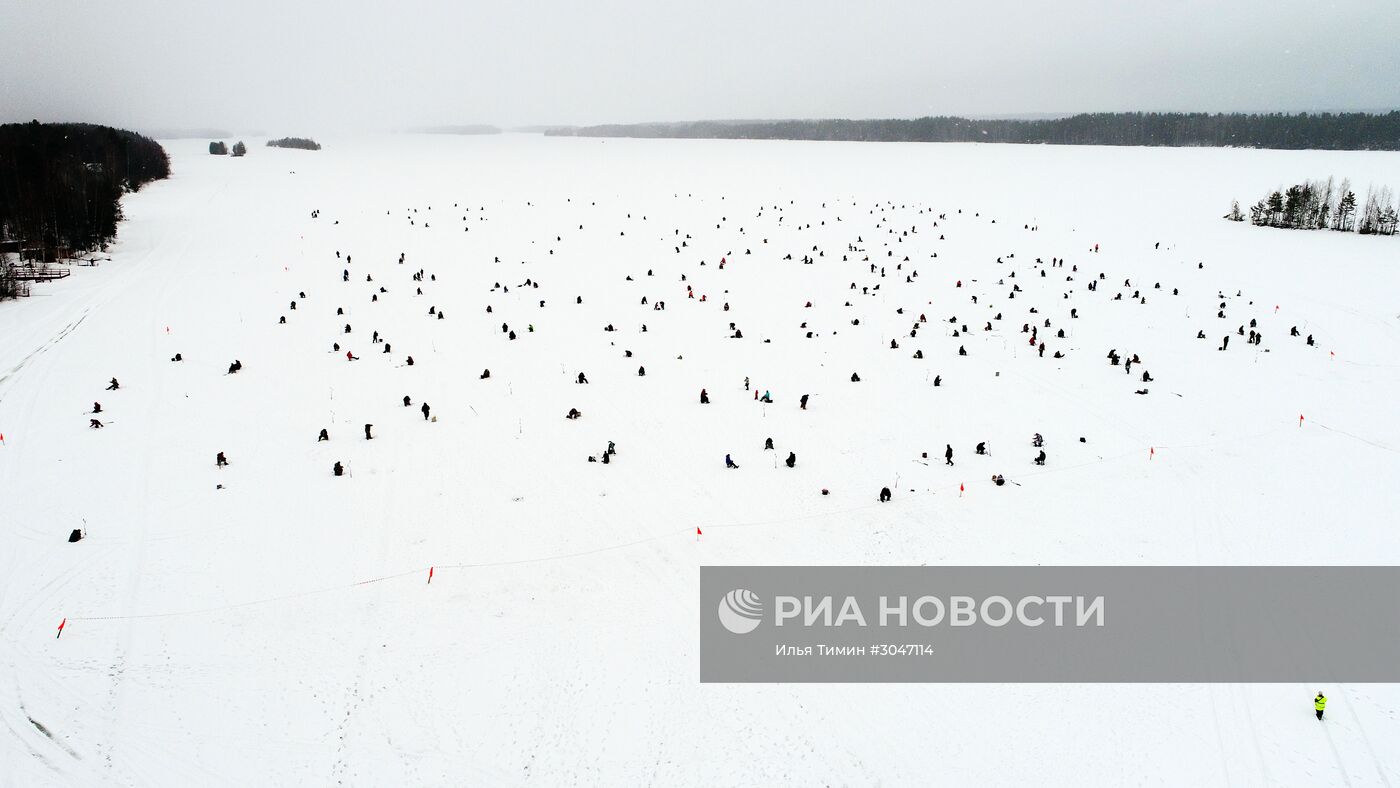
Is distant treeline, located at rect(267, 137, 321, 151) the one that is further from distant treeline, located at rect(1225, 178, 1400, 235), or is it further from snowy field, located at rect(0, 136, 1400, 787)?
distant treeline, located at rect(1225, 178, 1400, 235)

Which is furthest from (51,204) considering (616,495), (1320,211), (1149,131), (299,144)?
(1149,131)

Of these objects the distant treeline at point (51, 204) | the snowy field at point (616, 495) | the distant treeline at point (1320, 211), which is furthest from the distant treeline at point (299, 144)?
the distant treeline at point (1320, 211)

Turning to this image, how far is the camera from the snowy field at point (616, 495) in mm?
9758

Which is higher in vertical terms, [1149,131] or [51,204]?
[1149,131]

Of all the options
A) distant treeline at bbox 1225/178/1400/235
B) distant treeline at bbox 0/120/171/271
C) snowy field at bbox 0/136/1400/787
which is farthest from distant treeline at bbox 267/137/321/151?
distant treeline at bbox 1225/178/1400/235

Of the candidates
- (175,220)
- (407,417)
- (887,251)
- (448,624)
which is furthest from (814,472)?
(175,220)

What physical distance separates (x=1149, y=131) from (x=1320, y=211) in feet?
282

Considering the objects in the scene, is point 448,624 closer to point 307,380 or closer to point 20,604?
point 20,604

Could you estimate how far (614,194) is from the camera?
60.4 meters

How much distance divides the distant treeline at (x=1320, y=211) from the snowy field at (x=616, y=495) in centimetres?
1183

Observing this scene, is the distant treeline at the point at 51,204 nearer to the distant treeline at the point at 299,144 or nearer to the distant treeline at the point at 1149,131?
the distant treeline at the point at 299,144

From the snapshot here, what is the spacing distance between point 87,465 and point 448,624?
38.4ft

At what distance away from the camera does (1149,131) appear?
11919cm

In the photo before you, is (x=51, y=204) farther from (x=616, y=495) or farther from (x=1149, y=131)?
(x=1149, y=131)
